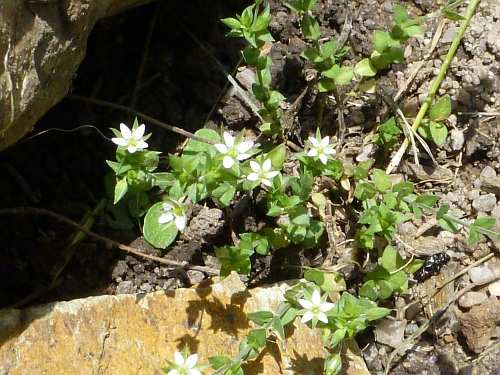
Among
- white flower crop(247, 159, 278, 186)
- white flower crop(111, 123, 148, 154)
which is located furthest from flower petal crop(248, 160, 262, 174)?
white flower crop(111, 123, 148, 154)

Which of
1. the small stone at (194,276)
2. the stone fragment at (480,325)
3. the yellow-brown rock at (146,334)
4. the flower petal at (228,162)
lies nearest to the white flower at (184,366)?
the yellow-brown rock at (146,334)

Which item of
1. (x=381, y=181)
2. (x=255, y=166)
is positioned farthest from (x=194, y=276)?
(x=381, y=181)

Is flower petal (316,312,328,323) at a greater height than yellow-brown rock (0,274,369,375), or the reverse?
flower petal (316,312,328,323)

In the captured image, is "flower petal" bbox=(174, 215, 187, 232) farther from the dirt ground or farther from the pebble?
the pebble

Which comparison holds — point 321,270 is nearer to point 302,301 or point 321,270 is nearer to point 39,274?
point 302,301

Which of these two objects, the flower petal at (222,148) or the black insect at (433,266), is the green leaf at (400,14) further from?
the black insect at (433,266)
